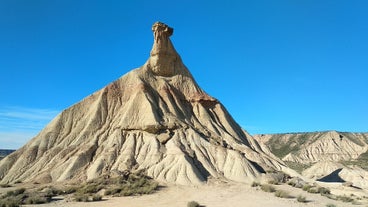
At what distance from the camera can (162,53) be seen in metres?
48.0

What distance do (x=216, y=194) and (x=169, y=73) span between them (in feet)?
79.0

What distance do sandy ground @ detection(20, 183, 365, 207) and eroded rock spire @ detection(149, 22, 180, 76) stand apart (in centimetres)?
2102

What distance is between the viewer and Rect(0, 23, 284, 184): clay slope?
115 feet

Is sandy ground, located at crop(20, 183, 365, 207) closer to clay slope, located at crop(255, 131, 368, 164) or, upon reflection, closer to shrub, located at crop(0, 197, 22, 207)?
shrub, located at crop(0, 197, 22, 207)

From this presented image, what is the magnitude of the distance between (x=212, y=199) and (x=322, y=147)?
101028 mm

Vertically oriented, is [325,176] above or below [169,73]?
below

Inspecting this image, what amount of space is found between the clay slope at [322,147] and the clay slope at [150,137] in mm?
62911

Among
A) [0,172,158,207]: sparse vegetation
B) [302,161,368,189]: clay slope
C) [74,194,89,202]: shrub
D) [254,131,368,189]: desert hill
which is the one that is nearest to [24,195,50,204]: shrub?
[0,172,158,207]: sparse vegetation

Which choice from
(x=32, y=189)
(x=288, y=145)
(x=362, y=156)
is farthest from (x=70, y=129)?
(x=288, y=145)

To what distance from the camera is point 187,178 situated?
3269 cm

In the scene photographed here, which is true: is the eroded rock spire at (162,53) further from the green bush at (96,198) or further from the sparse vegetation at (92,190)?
the green bush at (96,198)

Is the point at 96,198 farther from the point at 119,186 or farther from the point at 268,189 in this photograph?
the point at 268,189

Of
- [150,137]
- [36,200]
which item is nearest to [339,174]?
[150,137]

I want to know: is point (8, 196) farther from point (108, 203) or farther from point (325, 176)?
point (325, 176)
